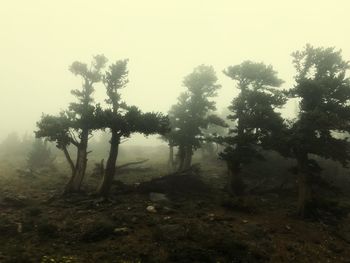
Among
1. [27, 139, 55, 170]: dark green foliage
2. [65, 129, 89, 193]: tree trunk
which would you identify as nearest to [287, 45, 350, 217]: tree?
[65, 129, 89, 193]: tree trunk

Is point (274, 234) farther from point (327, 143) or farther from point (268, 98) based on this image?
point (268, 98)

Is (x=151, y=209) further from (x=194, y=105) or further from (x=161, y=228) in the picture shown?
Answer: (x=194, y=105)

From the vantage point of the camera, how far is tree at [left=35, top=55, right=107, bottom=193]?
24688 millimetres

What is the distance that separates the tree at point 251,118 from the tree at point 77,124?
34.1ft

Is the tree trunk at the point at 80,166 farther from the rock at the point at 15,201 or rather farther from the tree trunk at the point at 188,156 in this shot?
the tree trunk at the point at 188,156

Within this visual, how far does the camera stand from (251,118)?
78.7 ft

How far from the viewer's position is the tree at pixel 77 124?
2469cm

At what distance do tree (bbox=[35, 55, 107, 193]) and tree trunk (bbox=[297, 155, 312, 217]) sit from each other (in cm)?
1418

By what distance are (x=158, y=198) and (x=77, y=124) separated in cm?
817

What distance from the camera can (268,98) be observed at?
25312 millimetres

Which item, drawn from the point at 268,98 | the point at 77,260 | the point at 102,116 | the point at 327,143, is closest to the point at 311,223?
the point at 327,143

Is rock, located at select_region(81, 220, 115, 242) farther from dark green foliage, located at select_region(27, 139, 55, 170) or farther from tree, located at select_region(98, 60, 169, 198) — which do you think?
dark green foliage, located at select_region(27, 139, 55, 170)

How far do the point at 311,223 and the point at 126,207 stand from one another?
10937mm

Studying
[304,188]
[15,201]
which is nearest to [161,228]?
[304,188]
